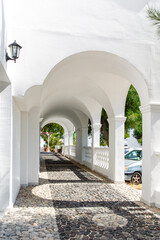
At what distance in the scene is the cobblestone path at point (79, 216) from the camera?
4352 mm

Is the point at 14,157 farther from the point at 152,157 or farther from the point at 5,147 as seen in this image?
the point at 152,157

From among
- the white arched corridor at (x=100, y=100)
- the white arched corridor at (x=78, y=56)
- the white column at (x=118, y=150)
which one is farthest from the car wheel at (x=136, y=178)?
the white arched corridor at (x=78, y=56)

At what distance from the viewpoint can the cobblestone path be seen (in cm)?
435

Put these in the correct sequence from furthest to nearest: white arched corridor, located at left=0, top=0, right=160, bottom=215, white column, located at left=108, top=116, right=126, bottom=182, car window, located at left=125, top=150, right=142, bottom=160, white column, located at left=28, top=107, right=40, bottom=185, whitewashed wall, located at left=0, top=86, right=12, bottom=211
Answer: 1. car window, located at left=125, top=150, right=142, bottom=160
2. white column, located at left=108, top=116, right=126, bottom=182
3. white column, located at left=28, top=107, right=40, bottom=185
4. white arched corridor, located at left=0, top=0, right=160, bottom=215
5. whitewashed wall, located at left=0, top=86, right=12, bottom=211

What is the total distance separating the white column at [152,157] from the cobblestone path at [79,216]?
0.36m

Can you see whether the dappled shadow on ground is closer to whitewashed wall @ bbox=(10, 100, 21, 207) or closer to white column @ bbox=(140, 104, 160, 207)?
white column @ bbox=(140, 104, 160, 207)

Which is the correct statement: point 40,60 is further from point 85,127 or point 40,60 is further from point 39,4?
point 85,127

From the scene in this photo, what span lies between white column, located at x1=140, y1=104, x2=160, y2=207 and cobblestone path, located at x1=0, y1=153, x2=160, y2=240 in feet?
1.17

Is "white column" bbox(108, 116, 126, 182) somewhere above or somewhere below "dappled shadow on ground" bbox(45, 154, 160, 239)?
above

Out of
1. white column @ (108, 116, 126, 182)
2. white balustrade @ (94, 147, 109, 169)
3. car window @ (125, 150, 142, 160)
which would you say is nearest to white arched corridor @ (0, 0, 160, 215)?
white column @ (108, 116, 126, 182)

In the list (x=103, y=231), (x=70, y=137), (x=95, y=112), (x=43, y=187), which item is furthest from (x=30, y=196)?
(x=70, y=137)

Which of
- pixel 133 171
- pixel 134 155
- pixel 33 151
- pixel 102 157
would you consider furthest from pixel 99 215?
pixel 102 157

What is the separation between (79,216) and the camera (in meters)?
5.31

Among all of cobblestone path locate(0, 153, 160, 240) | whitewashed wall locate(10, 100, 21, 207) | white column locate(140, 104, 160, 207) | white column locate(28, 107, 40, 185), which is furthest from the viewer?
white column locate(28, 107, 40, 185)
